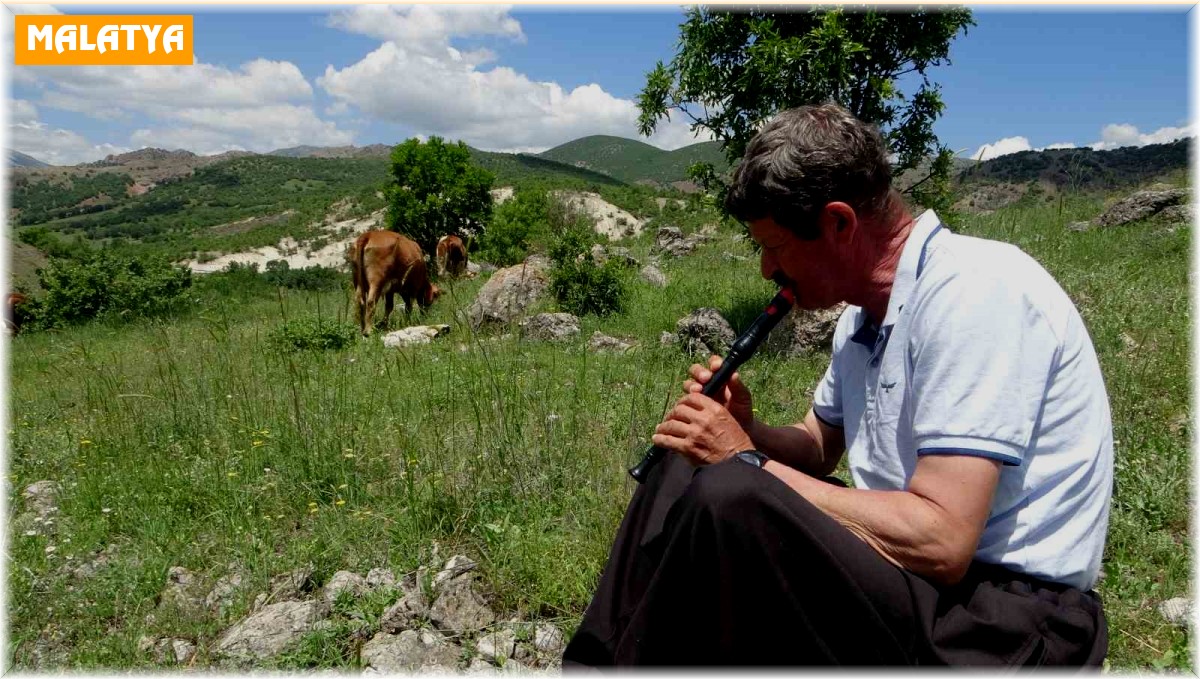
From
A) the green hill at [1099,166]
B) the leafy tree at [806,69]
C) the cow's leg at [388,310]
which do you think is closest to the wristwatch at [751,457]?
the leafy tree at [806,69]

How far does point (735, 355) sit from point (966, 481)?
0.71m

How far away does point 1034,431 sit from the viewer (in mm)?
1569

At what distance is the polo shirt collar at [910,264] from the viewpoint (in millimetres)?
1787

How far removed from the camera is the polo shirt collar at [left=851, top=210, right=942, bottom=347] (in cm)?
179

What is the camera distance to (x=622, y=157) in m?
154

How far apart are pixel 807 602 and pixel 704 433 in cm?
45

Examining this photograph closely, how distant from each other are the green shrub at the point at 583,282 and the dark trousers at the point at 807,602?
684 cm

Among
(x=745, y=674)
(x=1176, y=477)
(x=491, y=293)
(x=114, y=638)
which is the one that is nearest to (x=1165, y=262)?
(x=1176, y=477)

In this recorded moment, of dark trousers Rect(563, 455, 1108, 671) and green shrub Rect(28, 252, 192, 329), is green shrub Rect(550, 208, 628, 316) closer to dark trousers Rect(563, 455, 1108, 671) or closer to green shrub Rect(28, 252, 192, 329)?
dark trousers Rect(563, 455, 1108, 671)

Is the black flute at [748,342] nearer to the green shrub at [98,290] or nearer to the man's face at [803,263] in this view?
the man's face at [803,263]

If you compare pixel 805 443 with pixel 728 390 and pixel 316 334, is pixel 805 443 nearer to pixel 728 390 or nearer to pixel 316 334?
pixel 728 390

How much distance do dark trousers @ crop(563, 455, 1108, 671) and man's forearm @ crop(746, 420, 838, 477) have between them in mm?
652

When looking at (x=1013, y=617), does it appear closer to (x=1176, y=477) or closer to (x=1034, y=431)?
(x=1034, y=431)

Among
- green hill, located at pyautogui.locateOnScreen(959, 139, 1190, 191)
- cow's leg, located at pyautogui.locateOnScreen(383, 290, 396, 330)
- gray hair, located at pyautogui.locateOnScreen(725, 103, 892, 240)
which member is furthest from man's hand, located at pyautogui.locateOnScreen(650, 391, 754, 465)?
green hill, located at pyautogui.locateOnScreen(959, 139, 1190, 191)
